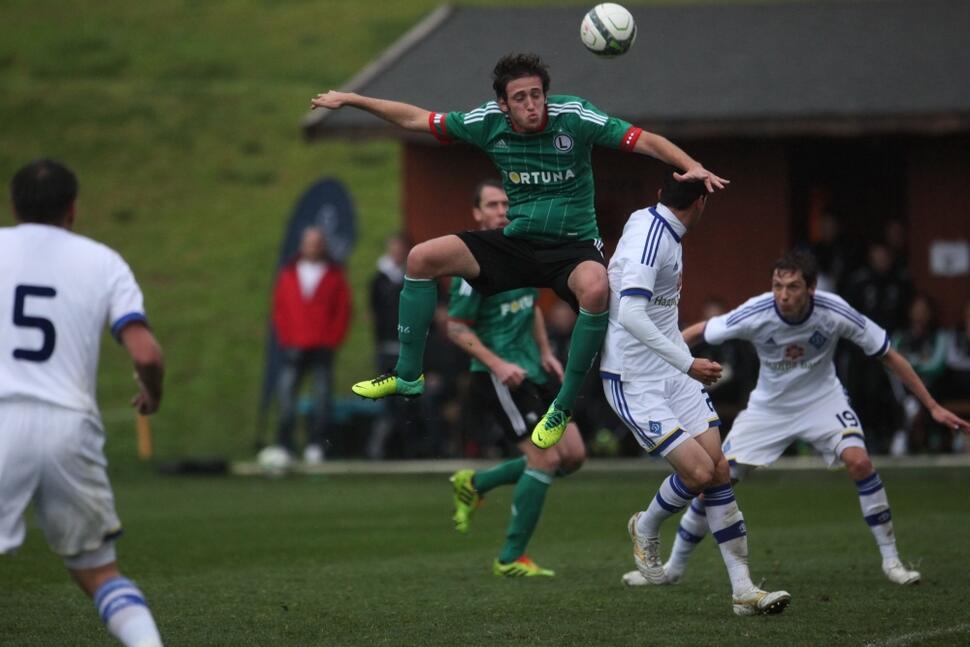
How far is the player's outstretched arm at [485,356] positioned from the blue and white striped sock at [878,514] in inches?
83.7

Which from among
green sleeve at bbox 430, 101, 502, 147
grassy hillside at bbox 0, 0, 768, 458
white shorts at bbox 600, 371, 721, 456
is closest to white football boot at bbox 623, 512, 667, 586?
white shorts at bbox 600, 371, 721, 456

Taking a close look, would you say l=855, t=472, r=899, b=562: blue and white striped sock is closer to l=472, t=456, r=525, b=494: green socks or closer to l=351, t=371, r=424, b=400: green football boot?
l=472, t=456, r=525, b=494: green socks

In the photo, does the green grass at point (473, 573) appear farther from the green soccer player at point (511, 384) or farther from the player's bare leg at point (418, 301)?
the player's bare leg at point (418, 301)

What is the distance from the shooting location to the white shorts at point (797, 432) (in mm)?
9773

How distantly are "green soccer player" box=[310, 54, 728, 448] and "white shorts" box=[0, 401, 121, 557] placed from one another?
3.04 meters

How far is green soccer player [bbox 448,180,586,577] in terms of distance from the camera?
10.1 m

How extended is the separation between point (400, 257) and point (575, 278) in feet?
31.0

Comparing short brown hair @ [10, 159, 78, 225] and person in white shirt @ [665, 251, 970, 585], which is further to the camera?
person in white shirt @ [665, 251, 970, 585]

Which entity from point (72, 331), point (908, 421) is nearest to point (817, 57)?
point (908, 421)

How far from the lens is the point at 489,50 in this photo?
2022cm

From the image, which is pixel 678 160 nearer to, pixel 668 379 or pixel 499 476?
pixel 668 379

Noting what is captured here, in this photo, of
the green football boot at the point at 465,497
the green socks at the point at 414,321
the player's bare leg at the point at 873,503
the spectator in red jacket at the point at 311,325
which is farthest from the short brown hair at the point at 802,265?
the spectator in red jacket at the point at 311,325

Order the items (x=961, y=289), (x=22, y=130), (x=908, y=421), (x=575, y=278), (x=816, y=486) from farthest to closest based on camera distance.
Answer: (x=22, y=130)
(x=961, y=289)
(x=908, y=421)
(x=816, y=486)
(x=575, y=278)

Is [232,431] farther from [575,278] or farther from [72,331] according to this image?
[72,331]
